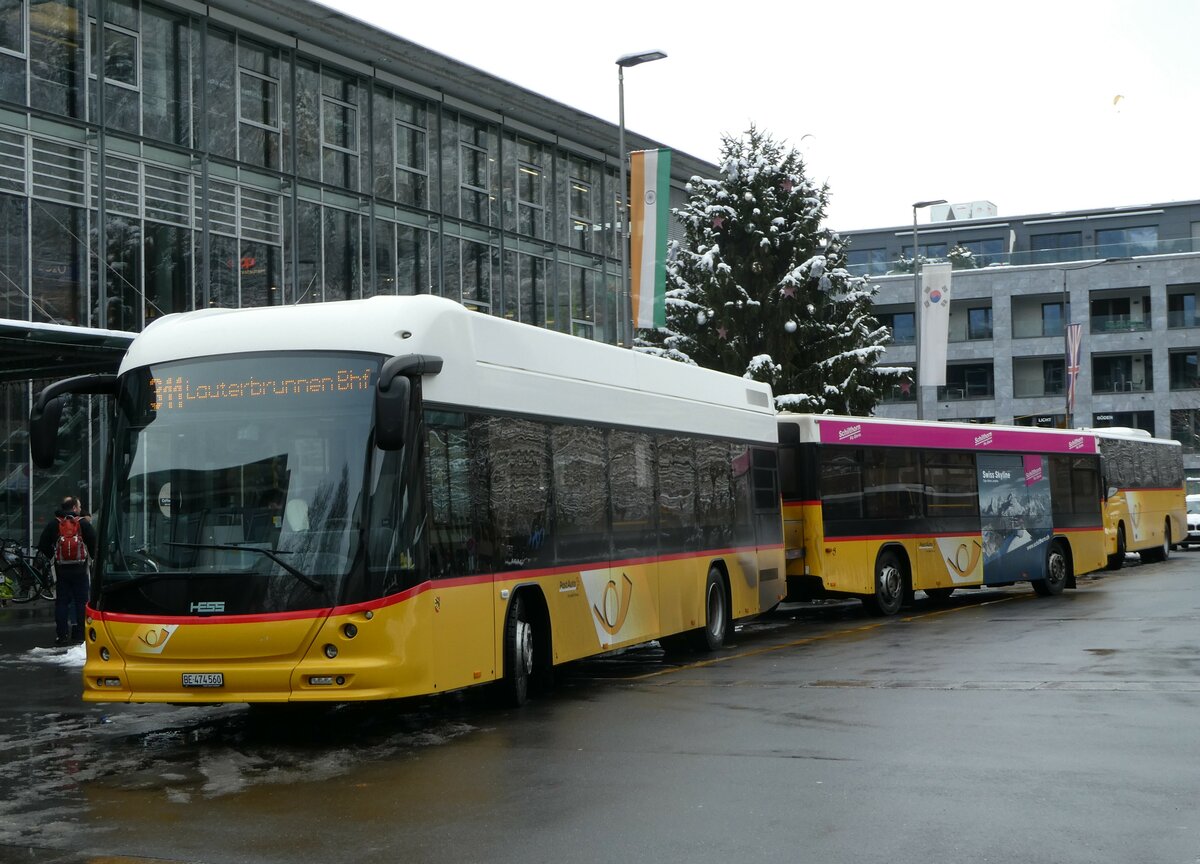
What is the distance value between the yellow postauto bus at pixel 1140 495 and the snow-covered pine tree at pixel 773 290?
21.7 feet

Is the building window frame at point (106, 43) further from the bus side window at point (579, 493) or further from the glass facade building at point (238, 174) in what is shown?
the bus side window at point (579, 493)

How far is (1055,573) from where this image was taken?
90.1 feet

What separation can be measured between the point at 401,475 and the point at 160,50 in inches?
837

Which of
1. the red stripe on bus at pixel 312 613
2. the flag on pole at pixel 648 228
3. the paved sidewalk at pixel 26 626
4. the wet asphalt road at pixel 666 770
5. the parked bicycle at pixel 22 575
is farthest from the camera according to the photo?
the parked bicycle at pixel 22 575

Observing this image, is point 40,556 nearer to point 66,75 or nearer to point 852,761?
point 66,75

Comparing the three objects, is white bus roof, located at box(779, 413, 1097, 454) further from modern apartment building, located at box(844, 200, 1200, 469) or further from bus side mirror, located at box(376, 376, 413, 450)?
modern apartment building, located at box(844, 200, 1200, 469)

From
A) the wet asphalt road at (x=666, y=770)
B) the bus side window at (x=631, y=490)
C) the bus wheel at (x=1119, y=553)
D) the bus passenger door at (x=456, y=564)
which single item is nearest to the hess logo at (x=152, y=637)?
the wet asphalt road at (x=666, y=770)

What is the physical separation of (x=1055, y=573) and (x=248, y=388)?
64.5ft

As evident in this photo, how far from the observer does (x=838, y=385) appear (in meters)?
41.0

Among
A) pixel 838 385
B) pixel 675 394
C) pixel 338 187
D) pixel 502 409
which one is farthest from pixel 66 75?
pixel 838 385

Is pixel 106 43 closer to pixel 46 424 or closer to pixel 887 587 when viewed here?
pixel 887 587

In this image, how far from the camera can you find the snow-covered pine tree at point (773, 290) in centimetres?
4122

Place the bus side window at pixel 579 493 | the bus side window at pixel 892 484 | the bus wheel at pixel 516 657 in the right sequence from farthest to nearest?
1. the bus side window at pixel 892 484
2. the bus side window at pixel 579 493
3. the bus wheel at pixel 516 657

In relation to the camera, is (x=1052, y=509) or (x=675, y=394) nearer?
(x=675, y=394)
